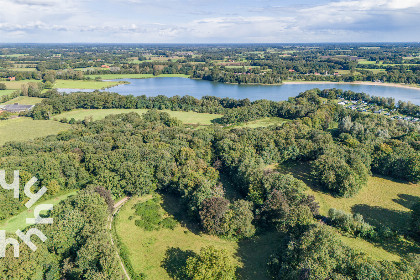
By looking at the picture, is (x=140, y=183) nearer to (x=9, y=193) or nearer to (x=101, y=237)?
(x=101, y=237)

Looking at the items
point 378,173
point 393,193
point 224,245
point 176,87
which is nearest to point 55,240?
point 224,245

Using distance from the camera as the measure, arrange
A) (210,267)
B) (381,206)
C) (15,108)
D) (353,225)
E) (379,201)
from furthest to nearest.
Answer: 1. (15,108)
2. (379,201)
3. (381,206)
4. (353,225)
5. (210,267)

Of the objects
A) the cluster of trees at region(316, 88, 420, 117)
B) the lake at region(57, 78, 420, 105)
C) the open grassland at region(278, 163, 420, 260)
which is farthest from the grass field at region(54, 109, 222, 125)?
the cluster of trees at region(316, 88, 420, 117)

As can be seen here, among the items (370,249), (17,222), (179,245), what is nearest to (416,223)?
(370,249)

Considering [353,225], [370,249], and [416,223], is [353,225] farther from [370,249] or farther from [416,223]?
[416,223]

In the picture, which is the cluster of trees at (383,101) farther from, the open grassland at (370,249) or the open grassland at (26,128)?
the open grassland at (26,128)

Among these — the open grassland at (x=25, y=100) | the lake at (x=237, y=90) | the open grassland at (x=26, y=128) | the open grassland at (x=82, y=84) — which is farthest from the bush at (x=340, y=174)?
the open grassland at (x=82, y=84)
